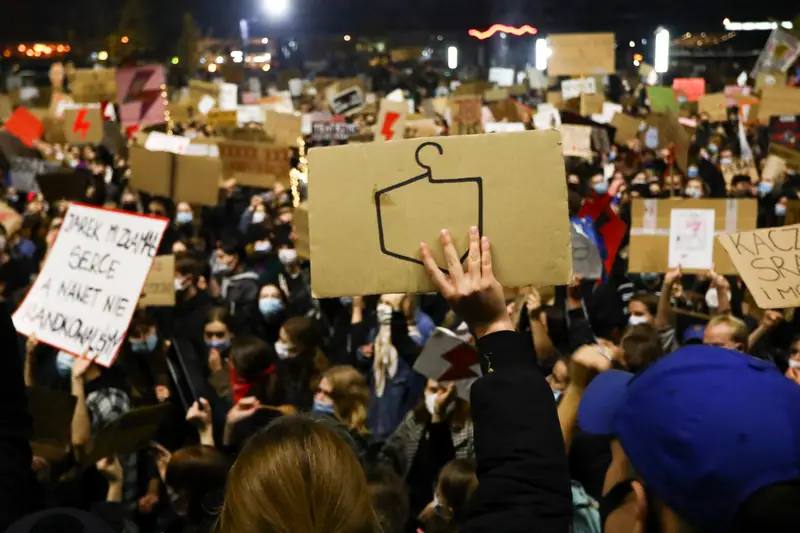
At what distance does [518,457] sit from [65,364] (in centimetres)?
359

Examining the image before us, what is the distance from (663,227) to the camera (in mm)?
5125

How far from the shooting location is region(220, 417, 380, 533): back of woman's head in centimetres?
133

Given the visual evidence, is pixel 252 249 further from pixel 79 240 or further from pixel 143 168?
pixel 79 240

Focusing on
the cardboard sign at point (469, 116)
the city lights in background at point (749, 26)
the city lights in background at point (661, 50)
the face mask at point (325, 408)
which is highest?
the city lights in background at point (749, 26)

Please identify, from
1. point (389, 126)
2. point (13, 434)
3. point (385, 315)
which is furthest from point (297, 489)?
point (389, 126)

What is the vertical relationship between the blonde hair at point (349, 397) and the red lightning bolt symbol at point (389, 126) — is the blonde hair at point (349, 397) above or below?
below

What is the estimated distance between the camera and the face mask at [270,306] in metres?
5.98

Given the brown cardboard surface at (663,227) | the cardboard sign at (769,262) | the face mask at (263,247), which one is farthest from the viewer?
the face mask at (263,247)

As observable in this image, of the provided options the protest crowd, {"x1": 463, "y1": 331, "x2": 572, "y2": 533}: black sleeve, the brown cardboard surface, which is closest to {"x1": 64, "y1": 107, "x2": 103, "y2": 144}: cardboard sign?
the protest crowd

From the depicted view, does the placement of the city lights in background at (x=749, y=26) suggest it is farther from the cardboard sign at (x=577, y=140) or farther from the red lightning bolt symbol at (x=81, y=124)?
the red lightning bolt symbol at (x=81, y=124)

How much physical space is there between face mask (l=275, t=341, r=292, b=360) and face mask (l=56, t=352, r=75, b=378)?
1108mm

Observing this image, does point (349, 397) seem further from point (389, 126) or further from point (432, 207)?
point (389, 126)

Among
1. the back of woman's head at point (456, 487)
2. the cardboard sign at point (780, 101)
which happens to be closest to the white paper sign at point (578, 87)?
the cardboard sign at point (780, 101)

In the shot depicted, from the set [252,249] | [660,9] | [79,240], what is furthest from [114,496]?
[660,9]
